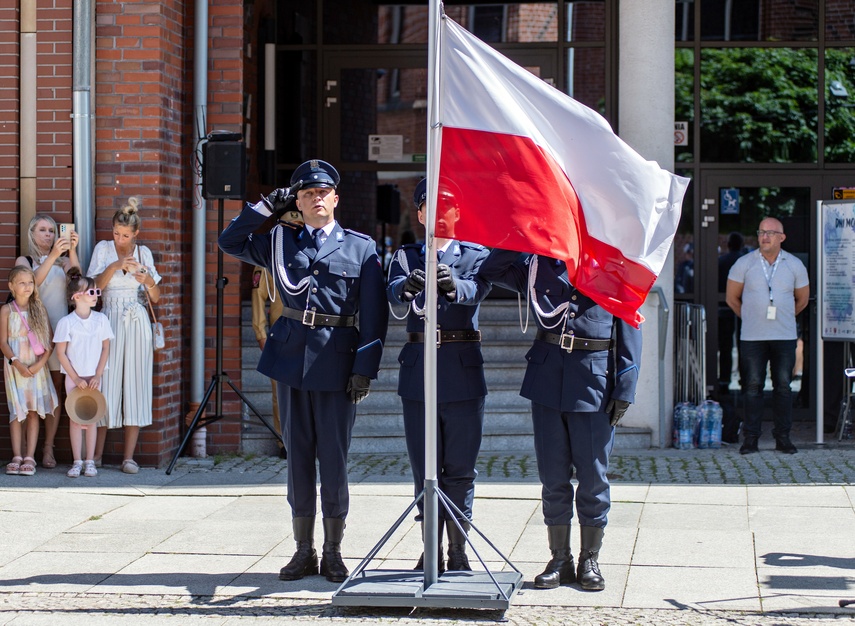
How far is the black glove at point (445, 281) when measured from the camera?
5527 millimetres

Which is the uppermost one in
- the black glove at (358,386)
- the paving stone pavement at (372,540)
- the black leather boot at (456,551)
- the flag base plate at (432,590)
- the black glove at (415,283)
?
the black glove at (415,283)

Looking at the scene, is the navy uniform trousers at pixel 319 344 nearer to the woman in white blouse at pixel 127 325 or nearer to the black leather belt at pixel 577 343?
the black leather belt at pixel 577 343

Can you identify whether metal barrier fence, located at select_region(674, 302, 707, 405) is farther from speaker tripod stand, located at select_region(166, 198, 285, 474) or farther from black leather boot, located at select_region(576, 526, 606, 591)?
black leather boot, located at select_region(576, 526, 606, 591)

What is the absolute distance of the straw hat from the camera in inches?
350

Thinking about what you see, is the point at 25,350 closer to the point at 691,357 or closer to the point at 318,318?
the point at 318,318

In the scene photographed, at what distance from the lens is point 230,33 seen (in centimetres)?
1009

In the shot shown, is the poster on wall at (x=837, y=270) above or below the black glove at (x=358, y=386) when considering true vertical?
above

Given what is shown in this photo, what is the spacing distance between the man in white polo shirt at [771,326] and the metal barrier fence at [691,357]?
0.47 metres

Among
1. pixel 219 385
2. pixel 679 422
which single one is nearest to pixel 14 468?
pixel 219 385

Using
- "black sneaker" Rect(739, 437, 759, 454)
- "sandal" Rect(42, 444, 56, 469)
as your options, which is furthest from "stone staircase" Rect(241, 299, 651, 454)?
"sandal" Rect(42, 444, 56, 469)

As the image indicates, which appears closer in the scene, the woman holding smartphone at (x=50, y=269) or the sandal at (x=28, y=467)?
the sandal at (x=28, y=467)

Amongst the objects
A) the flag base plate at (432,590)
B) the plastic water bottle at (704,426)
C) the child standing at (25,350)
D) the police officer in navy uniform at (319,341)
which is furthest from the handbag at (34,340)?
the plastic water bottle at (704,426)

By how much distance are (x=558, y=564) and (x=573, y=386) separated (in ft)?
2.85

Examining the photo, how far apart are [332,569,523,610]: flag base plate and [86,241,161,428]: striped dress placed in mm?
3892
